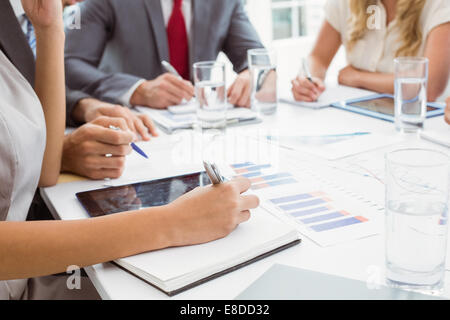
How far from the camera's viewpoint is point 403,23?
6.51 ft

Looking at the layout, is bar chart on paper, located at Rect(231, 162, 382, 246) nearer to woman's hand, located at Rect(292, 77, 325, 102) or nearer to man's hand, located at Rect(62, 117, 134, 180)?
man's hand, located at Rect(62, 117, 134, 180)

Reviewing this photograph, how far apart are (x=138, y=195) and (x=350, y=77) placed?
121cm

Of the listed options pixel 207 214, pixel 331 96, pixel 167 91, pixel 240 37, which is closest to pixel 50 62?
pixel 167 91

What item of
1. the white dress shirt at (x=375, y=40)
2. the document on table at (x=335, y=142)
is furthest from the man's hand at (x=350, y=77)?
the document on table at (x=335, y=142)

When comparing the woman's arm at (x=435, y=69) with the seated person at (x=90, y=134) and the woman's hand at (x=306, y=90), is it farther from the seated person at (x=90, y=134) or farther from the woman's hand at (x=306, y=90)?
the seated person at (x=90, y=134)

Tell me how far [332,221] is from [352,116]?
2.33ft

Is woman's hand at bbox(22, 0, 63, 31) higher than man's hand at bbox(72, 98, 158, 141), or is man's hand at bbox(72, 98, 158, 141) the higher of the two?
woman's hand at bbox(22, 0, 63, 31)

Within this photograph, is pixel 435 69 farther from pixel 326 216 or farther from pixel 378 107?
pixel 326 216

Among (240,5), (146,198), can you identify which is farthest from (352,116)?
(240,5)

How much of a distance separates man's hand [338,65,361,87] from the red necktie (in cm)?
64

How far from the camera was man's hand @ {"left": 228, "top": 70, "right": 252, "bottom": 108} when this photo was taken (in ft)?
5.37

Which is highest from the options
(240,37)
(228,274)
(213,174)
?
(240,37)

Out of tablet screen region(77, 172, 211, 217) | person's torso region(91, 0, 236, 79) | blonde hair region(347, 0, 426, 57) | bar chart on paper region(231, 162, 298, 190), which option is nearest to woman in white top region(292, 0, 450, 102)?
blonde hair region(347, 0, 426, 57)
